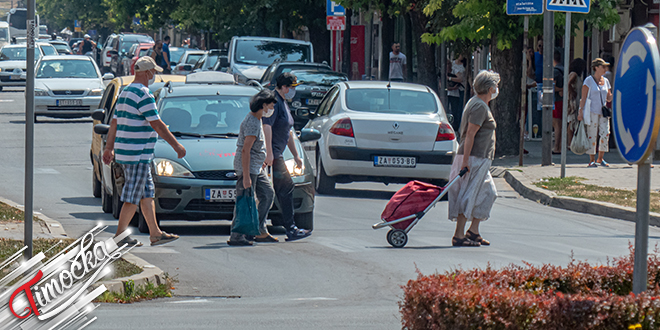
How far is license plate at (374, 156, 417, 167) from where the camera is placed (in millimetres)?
13914

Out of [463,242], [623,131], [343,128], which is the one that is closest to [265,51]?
[343,128]

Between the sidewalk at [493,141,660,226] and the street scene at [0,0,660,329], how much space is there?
0.14 feet

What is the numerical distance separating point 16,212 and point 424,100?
19.1 feet

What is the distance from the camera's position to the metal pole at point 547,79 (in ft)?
54.7

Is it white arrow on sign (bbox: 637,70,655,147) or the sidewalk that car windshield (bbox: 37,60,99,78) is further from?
white arrow on sign (bbox: 637,70,655,147)

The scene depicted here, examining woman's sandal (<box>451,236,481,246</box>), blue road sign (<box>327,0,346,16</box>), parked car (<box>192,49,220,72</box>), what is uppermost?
blue road sign (<box>327,0,346,16</box>)

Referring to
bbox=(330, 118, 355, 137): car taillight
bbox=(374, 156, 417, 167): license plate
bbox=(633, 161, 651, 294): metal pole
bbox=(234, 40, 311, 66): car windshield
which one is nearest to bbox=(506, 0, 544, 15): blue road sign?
bbox=(374, 156, 417, 167): license plate

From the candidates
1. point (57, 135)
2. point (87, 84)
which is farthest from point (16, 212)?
point (87, 84)

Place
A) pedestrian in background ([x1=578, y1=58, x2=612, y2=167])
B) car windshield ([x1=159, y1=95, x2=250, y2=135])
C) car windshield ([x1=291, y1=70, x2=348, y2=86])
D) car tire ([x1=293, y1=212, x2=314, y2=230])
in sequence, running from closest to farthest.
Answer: car tire ([x1=293, y1=212, x2=314, y2=230])
car windshield ([x1=159, y1=95, x2=250, y2=135])
pedestrian in background ([x1=578, y1=58, x2=612, y2=167])
car windshield ([x1=291, y1=70, x2=348, y2=86])

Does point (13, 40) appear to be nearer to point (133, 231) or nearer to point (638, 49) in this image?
point (133, 231)

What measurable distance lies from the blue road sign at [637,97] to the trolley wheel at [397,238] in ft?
17.3

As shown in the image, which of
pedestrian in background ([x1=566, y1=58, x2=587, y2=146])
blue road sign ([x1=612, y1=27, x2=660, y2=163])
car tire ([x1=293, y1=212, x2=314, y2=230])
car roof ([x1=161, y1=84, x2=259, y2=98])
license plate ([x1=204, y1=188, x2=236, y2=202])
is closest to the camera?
blue road sign ([x1=612, y1=27, x2=660, y2=163])

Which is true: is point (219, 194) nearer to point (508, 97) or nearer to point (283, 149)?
point (283, 149)

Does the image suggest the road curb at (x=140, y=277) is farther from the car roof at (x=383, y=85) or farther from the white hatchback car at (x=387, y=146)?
the car roof at (x=383, y=85)
